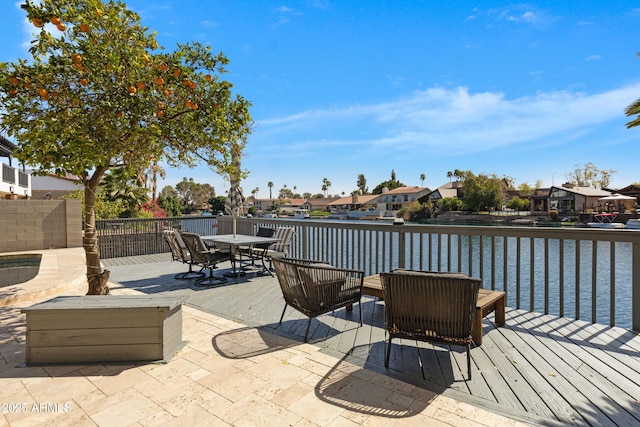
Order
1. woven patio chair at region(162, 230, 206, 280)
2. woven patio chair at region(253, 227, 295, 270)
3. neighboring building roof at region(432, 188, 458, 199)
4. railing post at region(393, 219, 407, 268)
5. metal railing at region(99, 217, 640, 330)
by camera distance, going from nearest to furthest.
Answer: metal railing at region(99, 217, 640, 330) < railing post at region(393, 219, 407, 268) < woven patio chair at region(162, 230, 206, 280) < woven patio chair at region(253, 227, 295, 270) < neighboring building roof at region(432, 188, 458, 199)

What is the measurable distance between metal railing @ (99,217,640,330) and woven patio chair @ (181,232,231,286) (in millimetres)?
1676

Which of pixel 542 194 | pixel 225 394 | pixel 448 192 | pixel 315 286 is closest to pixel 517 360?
pixel 315 286

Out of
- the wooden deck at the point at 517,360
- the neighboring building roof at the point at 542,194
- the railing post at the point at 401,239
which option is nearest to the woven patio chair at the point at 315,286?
the wooden deck at the point at 517,360

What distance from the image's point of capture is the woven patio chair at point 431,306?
2338 millimetres

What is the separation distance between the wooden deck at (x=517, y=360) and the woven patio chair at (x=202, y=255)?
117 centimetres

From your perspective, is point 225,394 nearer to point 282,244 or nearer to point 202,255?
point 202,255

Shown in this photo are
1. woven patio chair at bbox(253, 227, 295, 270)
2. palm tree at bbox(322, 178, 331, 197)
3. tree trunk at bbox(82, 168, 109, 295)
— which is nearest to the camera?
tree trunk at bbox(82, 168, 109, 295)

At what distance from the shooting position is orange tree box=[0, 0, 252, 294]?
110 inches

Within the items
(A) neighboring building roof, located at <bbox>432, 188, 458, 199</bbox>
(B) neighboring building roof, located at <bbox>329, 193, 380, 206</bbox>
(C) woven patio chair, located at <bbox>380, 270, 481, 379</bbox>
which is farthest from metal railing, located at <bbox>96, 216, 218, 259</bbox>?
(B) neighboring building roof, located at <bbox>329, 193, 380, 206</bbox>

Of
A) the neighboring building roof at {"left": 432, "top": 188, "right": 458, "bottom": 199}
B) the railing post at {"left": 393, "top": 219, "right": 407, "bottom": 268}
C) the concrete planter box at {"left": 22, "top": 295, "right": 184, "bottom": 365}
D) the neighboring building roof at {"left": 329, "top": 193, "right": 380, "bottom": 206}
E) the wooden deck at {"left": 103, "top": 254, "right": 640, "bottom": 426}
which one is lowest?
the wooden deck at {"left": 103, "top": 254, "right": 640, "bottom": 426}

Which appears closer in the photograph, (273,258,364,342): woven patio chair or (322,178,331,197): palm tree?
(273,258,364,342): woven patio chair

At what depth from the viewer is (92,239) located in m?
3.72

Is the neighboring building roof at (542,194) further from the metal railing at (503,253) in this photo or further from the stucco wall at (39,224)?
the stucco wall at (39,224)

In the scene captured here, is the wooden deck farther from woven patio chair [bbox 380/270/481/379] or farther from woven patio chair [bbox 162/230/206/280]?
woven patio chair [bbox 162/230/206/280]
